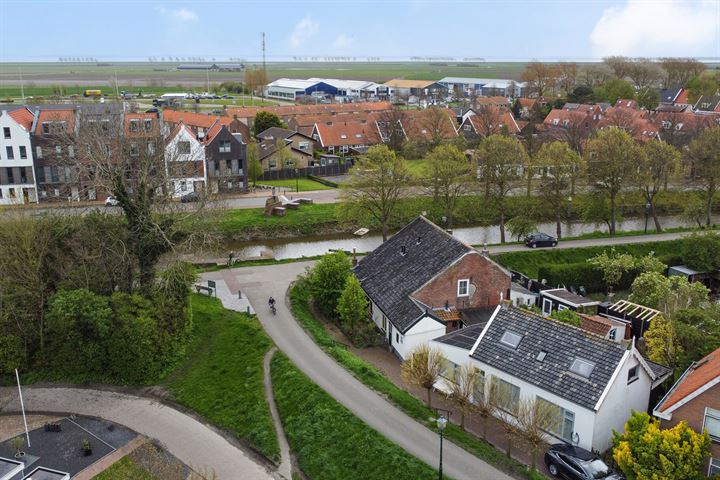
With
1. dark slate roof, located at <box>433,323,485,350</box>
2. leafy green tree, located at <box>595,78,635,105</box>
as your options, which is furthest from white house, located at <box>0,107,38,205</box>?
leafy green tree, located at <box>595,78,635,105</box>

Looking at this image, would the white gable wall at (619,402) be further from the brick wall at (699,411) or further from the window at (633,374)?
the brick wall at (699,411)

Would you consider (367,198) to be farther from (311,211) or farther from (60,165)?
(60,165)

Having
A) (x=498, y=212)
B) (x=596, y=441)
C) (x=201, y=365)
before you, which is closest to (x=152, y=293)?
(x=201, y=365)

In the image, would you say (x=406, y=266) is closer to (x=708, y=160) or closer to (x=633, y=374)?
(x=633, y=374)

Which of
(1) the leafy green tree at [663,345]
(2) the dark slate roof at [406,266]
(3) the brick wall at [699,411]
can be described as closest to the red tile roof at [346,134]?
(2) the dark slate roof at [406,266]

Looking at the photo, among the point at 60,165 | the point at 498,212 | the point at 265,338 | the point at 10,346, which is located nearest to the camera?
the point at 10,346
